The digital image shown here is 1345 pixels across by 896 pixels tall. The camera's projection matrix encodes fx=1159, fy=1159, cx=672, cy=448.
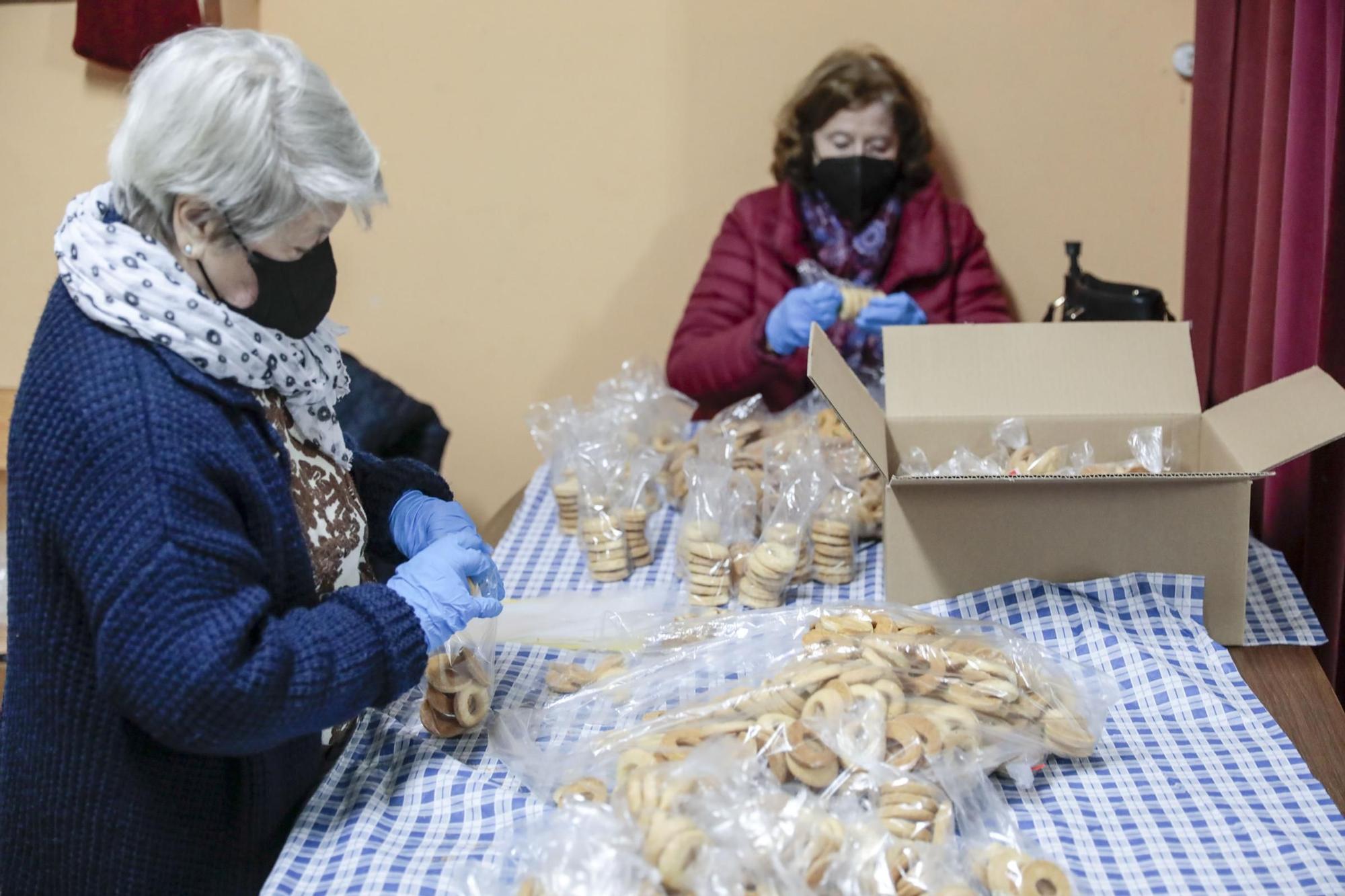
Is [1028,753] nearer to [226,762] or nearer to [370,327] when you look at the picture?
[226,762]

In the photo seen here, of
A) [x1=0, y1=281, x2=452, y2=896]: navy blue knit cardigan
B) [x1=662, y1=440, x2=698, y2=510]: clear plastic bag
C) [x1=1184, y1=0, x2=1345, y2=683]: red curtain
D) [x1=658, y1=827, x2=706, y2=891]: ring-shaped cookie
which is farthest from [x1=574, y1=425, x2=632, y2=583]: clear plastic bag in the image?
[x1=1184, y1=0, x2=1345, y2=683]: red curtain

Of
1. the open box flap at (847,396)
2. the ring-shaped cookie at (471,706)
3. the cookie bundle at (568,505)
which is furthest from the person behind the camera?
the cookie bundle at (568,505)

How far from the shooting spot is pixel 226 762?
1324mm

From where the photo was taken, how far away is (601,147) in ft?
10.4

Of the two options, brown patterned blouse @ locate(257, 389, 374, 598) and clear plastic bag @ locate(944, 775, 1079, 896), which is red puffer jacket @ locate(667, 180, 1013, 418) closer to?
brown patterned blouse @ locate(257, 389, 374, 598)

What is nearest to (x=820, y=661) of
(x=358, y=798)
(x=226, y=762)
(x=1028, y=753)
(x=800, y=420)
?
(x=1028, y=753)

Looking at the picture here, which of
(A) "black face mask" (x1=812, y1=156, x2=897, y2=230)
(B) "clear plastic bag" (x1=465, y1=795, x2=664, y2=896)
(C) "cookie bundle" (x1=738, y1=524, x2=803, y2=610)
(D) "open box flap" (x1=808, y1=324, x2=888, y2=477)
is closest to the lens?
(B) "clear plastic bag" (x1=465, y1=795, x2=664, y2=896)

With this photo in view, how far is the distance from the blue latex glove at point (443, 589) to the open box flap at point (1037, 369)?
0.84 m

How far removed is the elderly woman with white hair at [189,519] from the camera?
3.76 feet

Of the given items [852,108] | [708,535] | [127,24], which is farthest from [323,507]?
[127,24]

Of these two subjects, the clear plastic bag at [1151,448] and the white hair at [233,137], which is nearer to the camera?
the white hair at [233,137]

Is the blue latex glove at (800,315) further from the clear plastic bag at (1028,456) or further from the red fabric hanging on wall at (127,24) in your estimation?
the red fabric hanging on wall at (127,24)

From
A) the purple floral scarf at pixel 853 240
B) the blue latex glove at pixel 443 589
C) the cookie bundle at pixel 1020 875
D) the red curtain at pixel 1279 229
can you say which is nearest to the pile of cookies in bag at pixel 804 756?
the cookie bundle at pixel 1020 875

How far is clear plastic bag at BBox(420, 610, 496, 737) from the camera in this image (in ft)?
4.82
